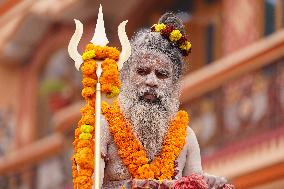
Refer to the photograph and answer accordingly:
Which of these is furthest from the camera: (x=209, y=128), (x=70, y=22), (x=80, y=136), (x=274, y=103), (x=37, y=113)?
(x=37, y=113)

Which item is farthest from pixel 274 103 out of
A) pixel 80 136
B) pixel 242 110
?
pixel 80 136

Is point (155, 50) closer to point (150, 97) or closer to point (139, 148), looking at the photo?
point (150, 97)

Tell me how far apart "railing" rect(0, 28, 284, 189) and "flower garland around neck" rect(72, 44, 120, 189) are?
26.4ft

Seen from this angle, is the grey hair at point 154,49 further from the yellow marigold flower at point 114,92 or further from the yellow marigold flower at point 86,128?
the yellow marigold flower at point 86,128

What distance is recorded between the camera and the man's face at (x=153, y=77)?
27.2 ft

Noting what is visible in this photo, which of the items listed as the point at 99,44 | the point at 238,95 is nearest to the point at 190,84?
Result: the point at 238,95

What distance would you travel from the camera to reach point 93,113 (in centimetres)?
812

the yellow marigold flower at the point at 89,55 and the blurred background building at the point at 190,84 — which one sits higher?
the blurred background building at the point at 190,84

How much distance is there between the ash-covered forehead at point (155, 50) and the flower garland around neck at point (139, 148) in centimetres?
31

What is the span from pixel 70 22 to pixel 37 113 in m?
2.24

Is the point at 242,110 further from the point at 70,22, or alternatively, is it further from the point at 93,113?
the point at 93,113

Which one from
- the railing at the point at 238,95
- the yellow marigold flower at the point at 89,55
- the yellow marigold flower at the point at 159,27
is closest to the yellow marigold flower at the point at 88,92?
the yellow marigold flower at the point at 89,55

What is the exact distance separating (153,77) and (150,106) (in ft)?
0.62

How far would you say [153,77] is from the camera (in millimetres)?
8281
